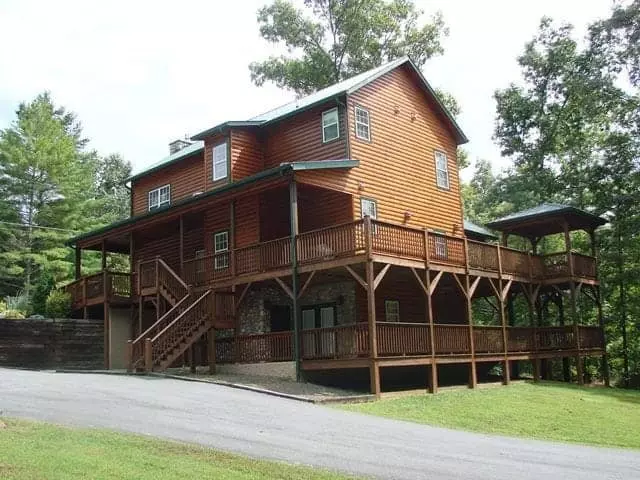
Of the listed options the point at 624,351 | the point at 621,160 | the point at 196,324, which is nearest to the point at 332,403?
the point at 196,324

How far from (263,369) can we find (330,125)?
921cm

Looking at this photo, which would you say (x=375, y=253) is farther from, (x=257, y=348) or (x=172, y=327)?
(x=172, y=327)

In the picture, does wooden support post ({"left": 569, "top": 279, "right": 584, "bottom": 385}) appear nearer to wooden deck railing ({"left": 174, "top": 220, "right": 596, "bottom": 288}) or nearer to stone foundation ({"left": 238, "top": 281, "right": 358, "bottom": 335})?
wooden deck railing ({"left": 174, "top": 220, "right": 596, "bottom": 288})

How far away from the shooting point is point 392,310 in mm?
26312

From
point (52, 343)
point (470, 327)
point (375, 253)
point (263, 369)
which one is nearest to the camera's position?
point (375, 253)

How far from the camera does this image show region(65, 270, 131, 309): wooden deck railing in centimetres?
2743

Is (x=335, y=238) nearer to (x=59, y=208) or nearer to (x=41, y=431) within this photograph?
(x=41, y=431)

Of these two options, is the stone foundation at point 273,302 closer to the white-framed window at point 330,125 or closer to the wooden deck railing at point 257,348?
the wooden deck railing at point 257,348

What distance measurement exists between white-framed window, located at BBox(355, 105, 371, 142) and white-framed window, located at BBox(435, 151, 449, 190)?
15.6 ft

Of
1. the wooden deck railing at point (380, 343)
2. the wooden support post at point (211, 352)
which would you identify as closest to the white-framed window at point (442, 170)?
the wooden deck railing at point (380, 343)

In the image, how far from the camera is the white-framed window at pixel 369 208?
81.0ft

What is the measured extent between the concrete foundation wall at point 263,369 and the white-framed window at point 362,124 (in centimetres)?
892

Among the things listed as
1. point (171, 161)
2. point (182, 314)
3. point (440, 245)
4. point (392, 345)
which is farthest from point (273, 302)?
point (171, 161)

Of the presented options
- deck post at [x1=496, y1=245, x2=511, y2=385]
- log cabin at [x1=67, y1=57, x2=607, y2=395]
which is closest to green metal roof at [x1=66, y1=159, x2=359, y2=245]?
log cabin at [x1=67, y1=57, x2=607, y2=395]
